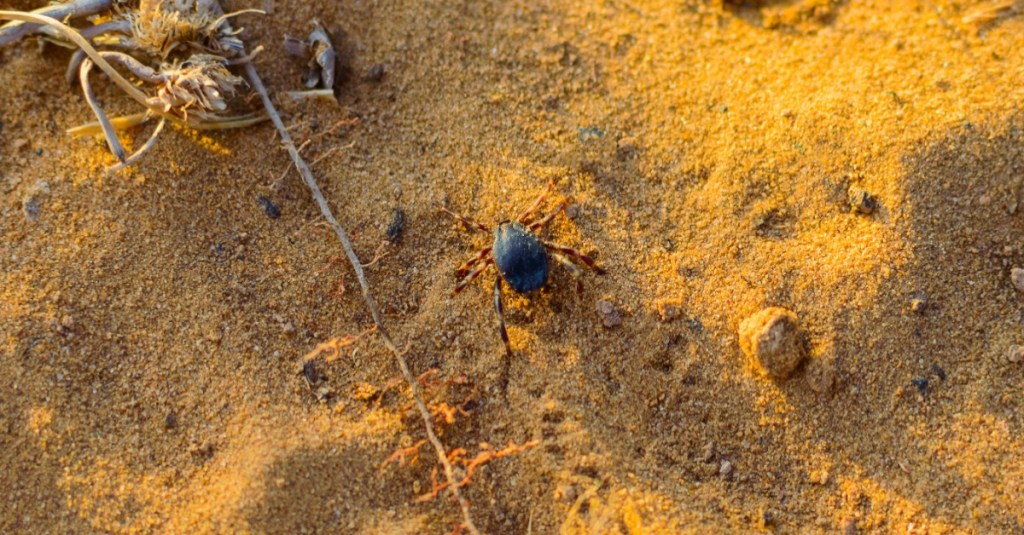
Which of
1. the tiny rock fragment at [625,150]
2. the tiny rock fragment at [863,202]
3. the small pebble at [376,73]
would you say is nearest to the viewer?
the tiny rock fragment at [863,202]

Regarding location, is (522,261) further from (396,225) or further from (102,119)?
(102,119)

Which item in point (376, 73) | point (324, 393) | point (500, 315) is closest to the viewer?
point (324, 393)

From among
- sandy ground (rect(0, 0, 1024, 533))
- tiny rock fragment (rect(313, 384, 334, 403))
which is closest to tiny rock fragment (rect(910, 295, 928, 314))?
sandy ground (rect(0, 0, 1024, 533))

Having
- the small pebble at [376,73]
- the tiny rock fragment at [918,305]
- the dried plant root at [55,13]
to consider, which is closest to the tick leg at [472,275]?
the small pebble at [376,73]

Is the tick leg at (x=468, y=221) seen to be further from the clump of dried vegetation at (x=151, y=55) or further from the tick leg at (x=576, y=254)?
the clump of dried vegetation at (x=151, y=55)

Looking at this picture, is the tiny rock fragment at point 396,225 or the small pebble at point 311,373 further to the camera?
the tiny rock fragment at point 396,225

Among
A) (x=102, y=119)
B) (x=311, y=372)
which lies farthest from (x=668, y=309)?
(x=102, y=119)
